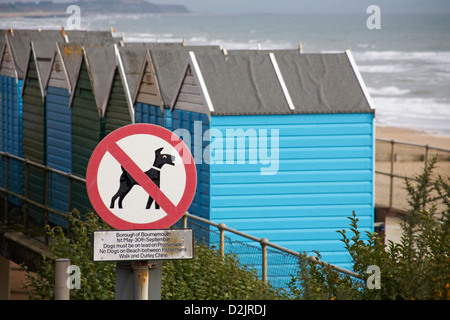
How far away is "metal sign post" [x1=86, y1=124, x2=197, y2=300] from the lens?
14.3 feet

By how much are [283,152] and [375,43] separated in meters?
90.6

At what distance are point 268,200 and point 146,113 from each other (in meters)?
2.41

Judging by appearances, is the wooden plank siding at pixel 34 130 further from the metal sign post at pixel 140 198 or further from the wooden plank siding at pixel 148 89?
the metal sign post at pixel 140 198

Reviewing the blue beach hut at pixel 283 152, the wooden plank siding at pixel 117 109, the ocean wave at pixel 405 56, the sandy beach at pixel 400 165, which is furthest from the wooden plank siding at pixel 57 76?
the ocean wave at pixel 405 56

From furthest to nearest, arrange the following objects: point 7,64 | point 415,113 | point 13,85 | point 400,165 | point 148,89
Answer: point 415,113 < point 400,165 < point 7,64 < point 13,85 < point 148,89

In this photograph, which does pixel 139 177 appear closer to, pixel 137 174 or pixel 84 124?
pixel 137 174

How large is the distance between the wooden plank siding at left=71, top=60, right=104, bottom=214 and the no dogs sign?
7281mm

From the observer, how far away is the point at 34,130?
14133 mm

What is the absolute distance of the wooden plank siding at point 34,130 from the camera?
13.4 metres

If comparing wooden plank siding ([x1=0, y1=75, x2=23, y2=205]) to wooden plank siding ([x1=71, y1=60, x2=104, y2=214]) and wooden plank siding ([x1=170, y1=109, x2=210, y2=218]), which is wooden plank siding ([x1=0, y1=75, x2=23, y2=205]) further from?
wooden plank siding ([x1=170, y1=109, x2=210, y2=218])

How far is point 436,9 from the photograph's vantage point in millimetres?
161000

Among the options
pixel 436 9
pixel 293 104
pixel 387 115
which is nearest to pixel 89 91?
pixel 293 104

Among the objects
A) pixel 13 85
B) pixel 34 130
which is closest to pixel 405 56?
pixel 13 85
